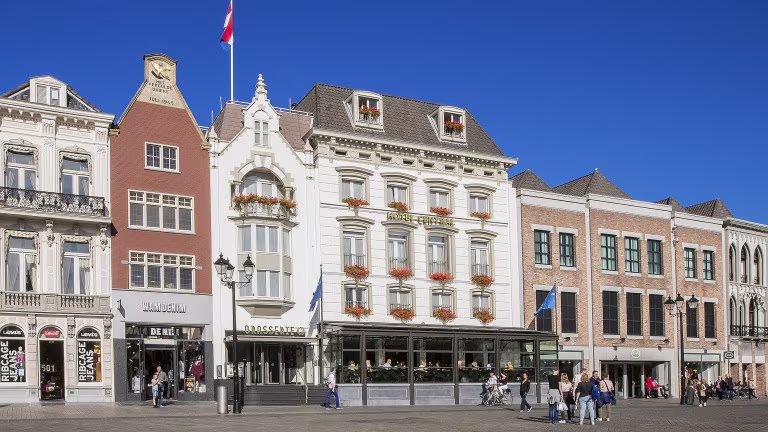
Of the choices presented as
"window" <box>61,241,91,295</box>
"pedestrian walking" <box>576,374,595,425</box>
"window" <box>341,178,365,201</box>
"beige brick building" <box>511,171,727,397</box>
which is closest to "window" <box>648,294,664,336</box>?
"beige brick building" <box>511,171,727,397</box>

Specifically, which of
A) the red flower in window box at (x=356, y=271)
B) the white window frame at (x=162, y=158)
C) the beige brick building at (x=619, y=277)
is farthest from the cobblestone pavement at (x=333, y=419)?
the beige brick building at (x=619, y=277)

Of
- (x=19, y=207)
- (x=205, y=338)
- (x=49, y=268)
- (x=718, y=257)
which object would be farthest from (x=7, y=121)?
(x=718, y=257)

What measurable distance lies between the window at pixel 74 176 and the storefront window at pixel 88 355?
236 inches

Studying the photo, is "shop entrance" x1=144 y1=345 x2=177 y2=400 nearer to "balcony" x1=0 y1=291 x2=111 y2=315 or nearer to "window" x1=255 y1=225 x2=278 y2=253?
"balcony" x1=0 y1=291 x2=111 y2=315

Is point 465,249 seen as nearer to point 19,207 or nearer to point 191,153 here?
point 191,153

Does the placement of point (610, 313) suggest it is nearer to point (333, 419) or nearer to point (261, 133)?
point (261, 133)

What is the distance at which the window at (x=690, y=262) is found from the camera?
212ft

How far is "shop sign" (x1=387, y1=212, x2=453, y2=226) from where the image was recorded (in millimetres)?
52188

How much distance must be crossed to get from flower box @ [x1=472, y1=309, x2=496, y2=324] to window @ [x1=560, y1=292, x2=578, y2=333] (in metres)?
5.48

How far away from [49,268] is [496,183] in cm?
2481

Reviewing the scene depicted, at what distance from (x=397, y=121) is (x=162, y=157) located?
14207mm

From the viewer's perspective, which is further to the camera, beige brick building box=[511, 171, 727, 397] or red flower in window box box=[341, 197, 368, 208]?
beige brick building box=[511, 171, 727, 397]

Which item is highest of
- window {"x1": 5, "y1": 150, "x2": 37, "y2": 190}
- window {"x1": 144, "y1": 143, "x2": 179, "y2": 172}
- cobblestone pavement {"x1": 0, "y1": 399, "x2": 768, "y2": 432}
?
window {"x1": 144, "y1": 143, "x2": 179, "y2": 172}

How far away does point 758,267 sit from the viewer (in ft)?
230
